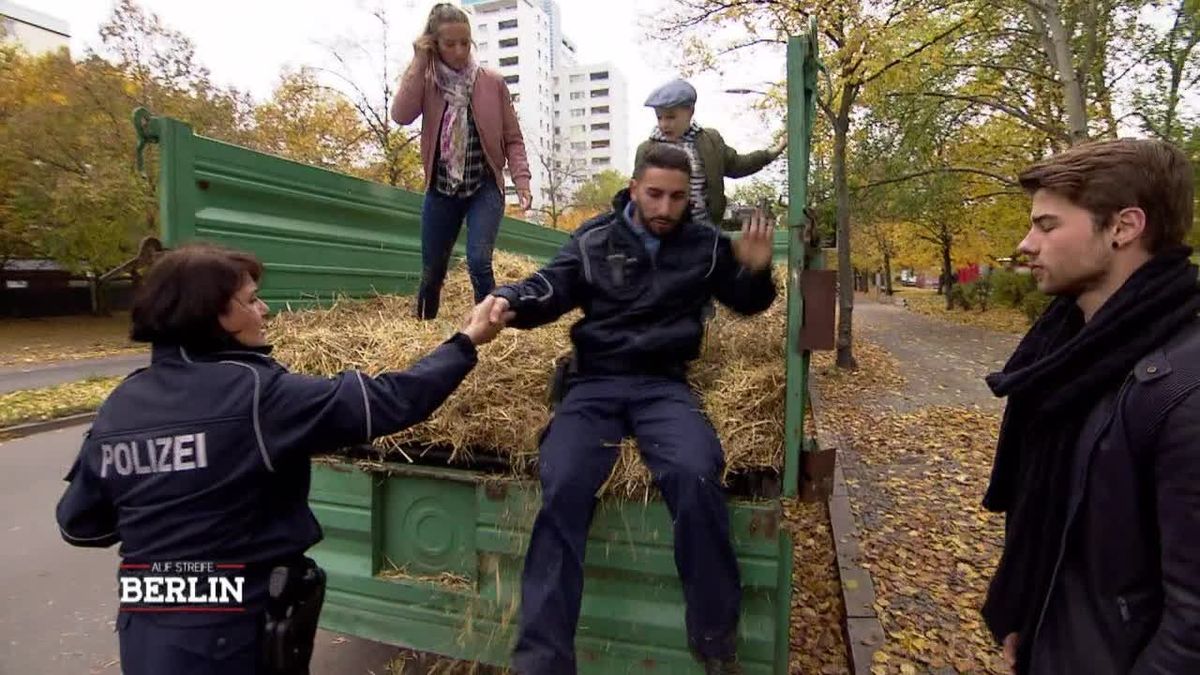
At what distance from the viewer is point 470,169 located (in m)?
3.57

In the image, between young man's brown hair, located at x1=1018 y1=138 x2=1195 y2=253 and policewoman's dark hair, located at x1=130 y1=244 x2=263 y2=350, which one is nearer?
young man's brown hair, located at x1=1018 y1=138 x2=1195 y2=253

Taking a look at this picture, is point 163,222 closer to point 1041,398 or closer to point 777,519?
point 777,519

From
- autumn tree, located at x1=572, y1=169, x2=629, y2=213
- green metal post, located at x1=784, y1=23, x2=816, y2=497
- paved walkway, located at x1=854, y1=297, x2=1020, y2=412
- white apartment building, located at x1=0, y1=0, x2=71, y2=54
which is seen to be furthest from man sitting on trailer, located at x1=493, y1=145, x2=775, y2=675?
white apartment building, located at x1=0, y1=0, x2=71, y2=54

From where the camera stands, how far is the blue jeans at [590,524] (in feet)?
6.23

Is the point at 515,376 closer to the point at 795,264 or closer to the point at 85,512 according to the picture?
the point at 795,264

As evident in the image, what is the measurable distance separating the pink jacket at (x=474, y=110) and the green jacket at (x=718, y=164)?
0.96 m

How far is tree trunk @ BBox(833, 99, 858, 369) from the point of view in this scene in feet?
32.0

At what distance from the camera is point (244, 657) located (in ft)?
5.05

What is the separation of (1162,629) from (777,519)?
92 cm

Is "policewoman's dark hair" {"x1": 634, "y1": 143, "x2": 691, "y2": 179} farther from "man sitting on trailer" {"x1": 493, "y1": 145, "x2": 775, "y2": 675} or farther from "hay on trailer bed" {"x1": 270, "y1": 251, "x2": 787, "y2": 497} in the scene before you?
"hay on trailer bed" {"x1": 270, "y1": 251, "x2": 787, "y2": 497}

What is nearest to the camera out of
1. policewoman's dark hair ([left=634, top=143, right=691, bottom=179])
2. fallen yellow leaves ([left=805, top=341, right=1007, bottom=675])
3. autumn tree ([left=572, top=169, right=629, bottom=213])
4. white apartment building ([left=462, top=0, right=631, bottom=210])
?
policewoman's dark hair ([left=634, top=143, right=691, bottom=179])

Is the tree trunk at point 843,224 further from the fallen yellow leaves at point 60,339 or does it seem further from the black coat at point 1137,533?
the fallen yellow leaves at point 60,339

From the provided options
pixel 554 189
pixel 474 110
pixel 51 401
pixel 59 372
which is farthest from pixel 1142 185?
pixel 554 189

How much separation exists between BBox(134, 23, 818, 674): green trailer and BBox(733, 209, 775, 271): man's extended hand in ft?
0.44
